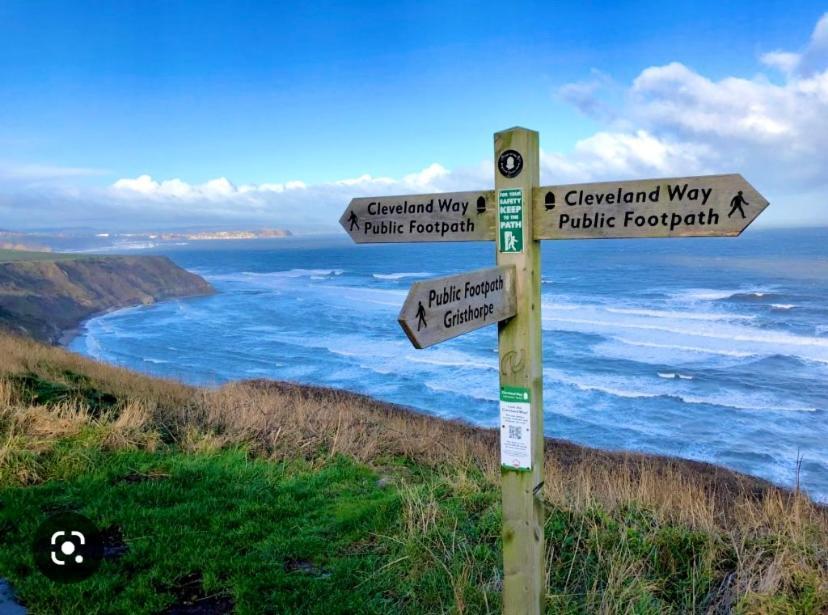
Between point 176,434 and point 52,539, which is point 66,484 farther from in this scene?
point 176,434

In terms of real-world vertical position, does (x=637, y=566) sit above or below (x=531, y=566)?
below

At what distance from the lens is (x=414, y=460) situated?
7156mm

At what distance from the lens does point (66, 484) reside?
5.14m

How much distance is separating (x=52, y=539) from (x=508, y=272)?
360 centimetres

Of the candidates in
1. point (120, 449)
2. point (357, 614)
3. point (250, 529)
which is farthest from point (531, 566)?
point (120, 449)

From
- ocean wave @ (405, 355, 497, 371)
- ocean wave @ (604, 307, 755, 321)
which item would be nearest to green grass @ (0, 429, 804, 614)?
ocean wave @ (405, 355, 497, 371)

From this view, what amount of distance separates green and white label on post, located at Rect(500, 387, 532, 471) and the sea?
7096 millimetres

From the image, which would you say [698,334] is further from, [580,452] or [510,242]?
[510,242]

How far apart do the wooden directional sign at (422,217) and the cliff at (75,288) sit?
115 ft

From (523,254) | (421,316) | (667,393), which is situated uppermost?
(523,254)

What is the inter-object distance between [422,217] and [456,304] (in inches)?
28.5

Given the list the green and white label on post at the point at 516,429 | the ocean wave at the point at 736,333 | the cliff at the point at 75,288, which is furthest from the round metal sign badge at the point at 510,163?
the cliff at the point at 75,288

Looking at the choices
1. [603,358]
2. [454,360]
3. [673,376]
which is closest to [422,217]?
[673,376]

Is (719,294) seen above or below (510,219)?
below
